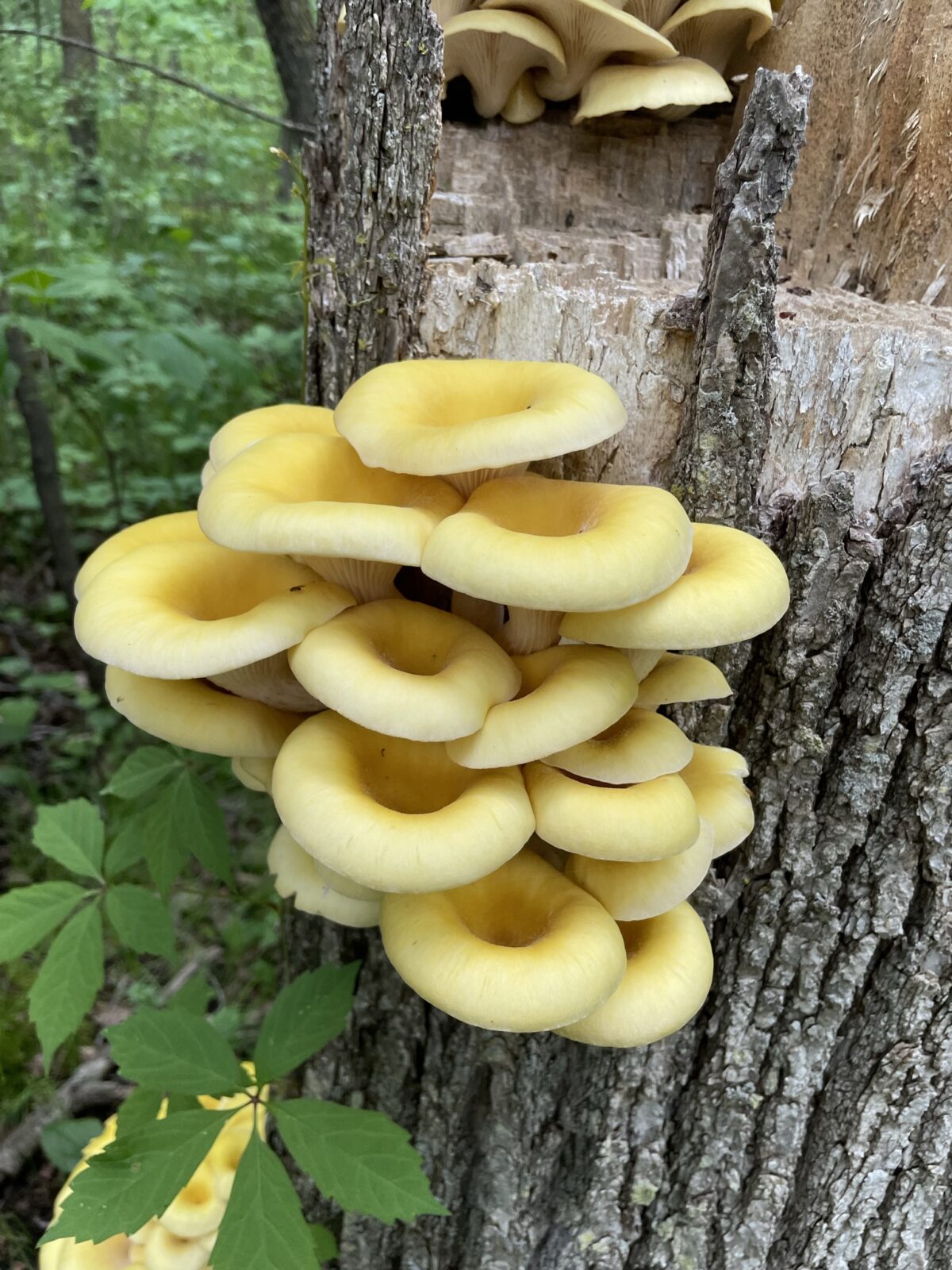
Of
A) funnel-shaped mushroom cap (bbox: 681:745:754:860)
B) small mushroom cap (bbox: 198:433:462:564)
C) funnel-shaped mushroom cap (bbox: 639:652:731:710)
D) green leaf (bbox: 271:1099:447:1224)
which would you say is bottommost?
green leaf (bbox: 271:1099:447:1224)

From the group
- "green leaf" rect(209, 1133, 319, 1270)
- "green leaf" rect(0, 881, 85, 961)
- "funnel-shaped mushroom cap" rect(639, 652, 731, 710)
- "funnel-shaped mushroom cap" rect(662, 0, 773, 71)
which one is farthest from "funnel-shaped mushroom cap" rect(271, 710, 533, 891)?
"funnel-shaped mushroom cap" rect(662, 0, 773, 71)

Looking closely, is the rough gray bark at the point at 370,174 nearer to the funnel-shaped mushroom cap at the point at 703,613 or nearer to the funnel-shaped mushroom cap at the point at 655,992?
the funnel-shaped mushroom cap at the point at 703,613

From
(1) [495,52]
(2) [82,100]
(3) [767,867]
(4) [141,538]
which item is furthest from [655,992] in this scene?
(2) [82,100]

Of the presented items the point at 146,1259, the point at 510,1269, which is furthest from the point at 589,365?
the point at 146,1259

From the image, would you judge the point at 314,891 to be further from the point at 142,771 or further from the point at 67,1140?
the point at 67,1140

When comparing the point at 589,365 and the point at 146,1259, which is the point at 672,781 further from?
the point at 146,1259

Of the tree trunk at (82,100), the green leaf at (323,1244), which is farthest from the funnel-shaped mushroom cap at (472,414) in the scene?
the tree trunk at (82,100)

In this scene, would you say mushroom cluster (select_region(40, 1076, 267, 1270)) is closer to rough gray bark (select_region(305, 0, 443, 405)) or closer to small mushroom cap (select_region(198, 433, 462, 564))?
small mushroom cap (select_region(198, 433, 462, 564))
